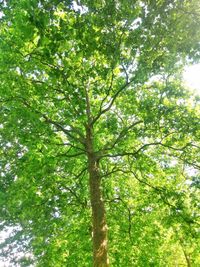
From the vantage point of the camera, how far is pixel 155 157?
17.8 m

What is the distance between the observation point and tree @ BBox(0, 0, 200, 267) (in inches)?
367

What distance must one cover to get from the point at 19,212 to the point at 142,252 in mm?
8114

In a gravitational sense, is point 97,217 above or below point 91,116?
below

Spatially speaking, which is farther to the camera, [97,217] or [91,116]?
[91,116]

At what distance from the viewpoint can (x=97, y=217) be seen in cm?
1231

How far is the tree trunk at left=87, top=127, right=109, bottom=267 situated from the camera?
→ 37.0 feet

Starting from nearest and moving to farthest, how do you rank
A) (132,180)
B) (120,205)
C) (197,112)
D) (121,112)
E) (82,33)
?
(82,33) → (197,112) → (121,112) → (120,205) → (132,180)

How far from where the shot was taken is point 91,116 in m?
15.3

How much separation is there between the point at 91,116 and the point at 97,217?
4983 mm

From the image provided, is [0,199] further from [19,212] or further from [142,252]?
[142,252]

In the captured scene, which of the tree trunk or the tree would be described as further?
the tree trunk

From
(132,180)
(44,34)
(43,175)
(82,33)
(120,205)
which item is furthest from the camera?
(132,180)

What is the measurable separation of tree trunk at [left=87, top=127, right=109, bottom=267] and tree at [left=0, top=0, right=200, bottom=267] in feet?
0.13

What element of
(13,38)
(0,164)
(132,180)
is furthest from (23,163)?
(132,180)
